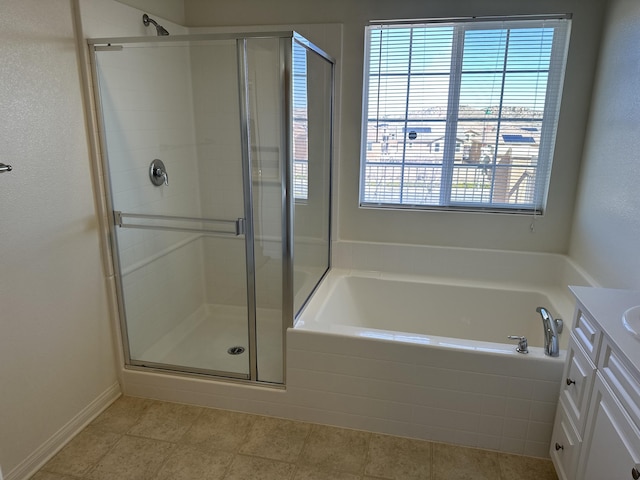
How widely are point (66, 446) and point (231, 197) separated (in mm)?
1426

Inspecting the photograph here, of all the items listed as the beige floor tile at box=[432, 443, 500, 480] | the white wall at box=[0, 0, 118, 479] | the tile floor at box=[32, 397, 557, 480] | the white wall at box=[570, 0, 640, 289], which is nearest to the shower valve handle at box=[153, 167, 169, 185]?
the white wall at box=[0, 0, 118, 479]

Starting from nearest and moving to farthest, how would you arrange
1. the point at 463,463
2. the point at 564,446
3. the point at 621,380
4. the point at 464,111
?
the point at 621,380 → the point at 564,446 → the point at 463,463 → the point at 464,111

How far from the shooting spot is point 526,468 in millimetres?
1945

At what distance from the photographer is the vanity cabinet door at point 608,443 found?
1206 mm

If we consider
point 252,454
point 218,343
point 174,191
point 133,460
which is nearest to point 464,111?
point 174,191

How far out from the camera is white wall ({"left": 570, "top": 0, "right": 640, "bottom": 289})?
6.52 ft

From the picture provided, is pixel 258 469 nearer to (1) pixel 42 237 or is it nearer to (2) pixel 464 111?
(1) pixel 42 237

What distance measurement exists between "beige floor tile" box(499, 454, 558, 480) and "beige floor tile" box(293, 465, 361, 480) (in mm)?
665

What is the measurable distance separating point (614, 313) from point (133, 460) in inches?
81.3

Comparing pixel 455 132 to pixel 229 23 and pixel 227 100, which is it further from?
pixel 229 23

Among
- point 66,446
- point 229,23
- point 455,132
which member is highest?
point 229,23

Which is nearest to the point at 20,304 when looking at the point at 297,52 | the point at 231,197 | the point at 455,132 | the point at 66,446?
the point at 66,446

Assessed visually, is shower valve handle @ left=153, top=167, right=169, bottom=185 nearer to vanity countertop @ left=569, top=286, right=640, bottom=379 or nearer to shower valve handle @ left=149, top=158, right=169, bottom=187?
shower valve handle @ left=149, top=158, right=169, bottom=187

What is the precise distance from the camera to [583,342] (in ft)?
5.29
